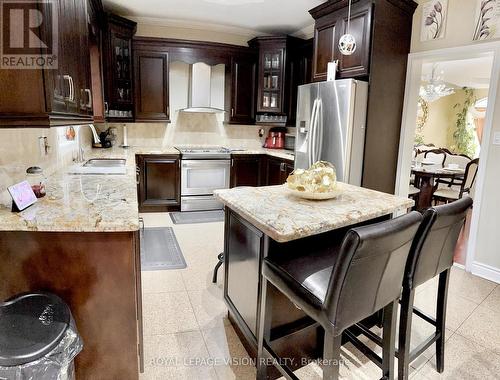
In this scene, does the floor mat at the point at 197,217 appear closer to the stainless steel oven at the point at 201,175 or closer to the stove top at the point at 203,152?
the stainless steel oven at the point at 201,175

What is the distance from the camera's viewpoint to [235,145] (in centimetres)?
550

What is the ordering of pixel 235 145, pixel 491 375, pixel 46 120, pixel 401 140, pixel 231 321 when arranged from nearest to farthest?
pixel 46 120
pixel 491 375
pixel 231 321
pixel 401 140
pixel 235 145

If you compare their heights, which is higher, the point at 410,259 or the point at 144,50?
the point at 144,50

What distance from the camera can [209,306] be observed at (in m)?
Answer: 2.42

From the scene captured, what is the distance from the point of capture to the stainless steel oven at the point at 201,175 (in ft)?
15.2

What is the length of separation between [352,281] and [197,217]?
11.8 ft

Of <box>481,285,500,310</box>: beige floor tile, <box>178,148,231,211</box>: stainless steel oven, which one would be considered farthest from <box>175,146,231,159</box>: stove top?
<box>481,285,500,310</box>: beige floor tile

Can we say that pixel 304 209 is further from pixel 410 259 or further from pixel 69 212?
pixel 69 212

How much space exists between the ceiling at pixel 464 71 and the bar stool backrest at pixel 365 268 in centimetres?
500

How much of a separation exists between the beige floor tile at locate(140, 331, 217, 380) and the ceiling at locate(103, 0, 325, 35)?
145 inches

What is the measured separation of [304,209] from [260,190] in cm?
47

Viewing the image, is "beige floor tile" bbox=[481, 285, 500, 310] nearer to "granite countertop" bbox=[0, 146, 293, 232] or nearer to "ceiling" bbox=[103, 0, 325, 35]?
"granite countertop" bbox=[0, 146, 293, 232]

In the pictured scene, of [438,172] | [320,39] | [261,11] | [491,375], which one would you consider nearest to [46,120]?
[491,375]

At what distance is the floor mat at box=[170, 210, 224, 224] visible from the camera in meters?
4.44
